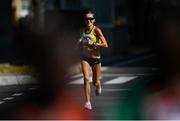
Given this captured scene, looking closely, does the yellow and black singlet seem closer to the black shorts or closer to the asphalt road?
the black shorts

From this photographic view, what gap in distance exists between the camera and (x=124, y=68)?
23.2m

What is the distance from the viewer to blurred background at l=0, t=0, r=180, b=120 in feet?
39.6

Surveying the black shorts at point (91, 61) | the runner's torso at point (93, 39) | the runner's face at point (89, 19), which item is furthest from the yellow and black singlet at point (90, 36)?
the black shorts at point (91, 61)

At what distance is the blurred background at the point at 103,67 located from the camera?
12070 millimetres

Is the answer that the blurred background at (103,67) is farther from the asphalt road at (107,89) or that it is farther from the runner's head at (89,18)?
the runner's head at (89,18)

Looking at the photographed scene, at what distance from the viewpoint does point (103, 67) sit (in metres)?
23.5

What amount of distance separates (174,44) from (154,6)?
12.3m

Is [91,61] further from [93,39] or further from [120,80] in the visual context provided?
[120,80]

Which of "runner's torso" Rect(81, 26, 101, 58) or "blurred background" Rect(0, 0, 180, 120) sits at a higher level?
"runner's torso" Rect(81, 26, 101, 58)

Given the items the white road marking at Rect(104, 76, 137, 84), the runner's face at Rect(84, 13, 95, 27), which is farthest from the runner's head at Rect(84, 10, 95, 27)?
the white road marking at Rect(104, 76, 137, 84)

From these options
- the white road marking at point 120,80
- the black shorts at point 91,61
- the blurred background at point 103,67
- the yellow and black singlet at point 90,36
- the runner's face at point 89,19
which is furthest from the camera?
the white road marking at point 120,80

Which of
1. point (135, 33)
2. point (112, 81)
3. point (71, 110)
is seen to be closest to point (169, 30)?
point (135, 33)

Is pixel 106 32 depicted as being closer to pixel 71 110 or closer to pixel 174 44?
pixel 174 44

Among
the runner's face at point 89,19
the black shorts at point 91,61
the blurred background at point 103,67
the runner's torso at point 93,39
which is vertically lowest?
the blurred background at point 103,67
